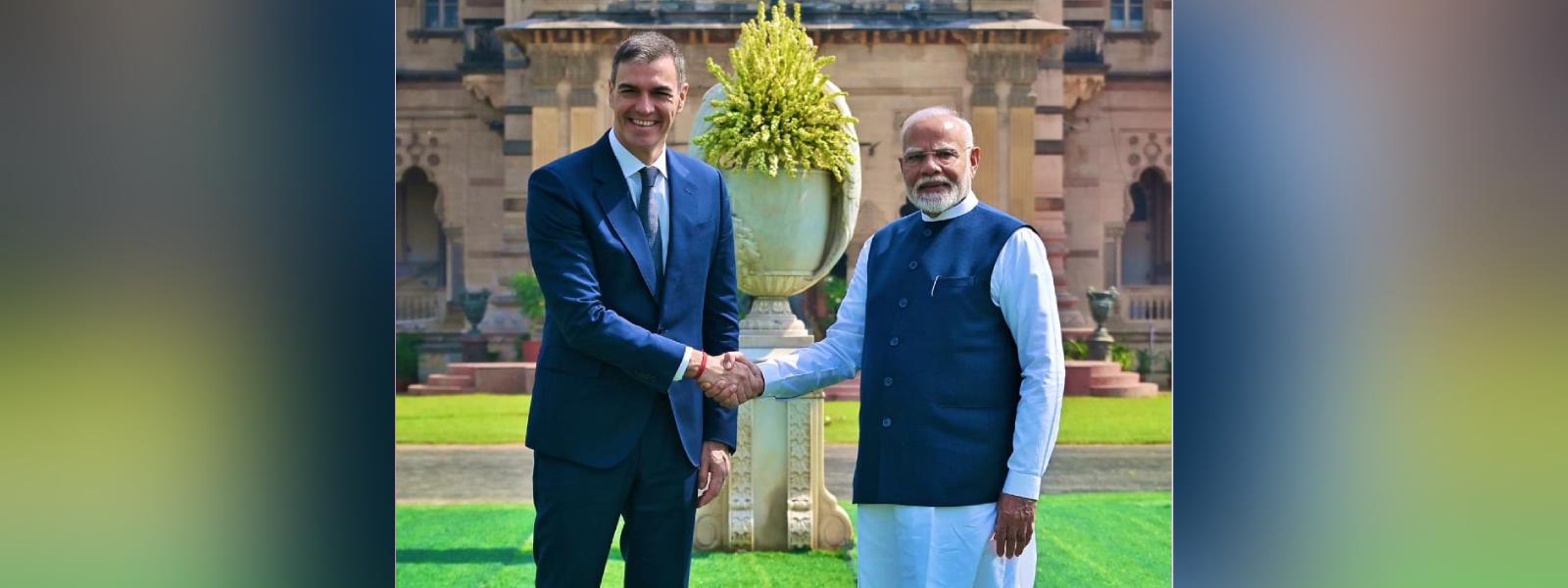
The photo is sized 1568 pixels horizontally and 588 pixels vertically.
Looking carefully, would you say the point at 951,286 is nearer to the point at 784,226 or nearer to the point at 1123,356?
the point at 784,226

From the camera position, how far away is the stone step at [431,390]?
48.3 ft

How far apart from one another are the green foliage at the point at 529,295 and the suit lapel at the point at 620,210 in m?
12.5

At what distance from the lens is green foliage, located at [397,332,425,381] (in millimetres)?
16000

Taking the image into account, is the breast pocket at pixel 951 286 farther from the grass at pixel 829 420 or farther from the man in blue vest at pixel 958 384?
the grass at pixel 829 420

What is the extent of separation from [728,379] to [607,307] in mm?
333

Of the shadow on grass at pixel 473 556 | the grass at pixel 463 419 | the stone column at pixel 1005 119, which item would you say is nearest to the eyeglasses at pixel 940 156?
the shadow on grass at pixel 473 556

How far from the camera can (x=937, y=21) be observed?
15.0 meters

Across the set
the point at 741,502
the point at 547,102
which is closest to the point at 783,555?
the point at 741,502

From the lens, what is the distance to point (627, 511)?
2838 millimetres

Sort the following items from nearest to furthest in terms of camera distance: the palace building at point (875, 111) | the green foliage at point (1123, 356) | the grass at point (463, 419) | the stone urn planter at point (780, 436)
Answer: the stone urn planter at point (780, 436)
the grass at point (463, 419)
the palace building at point (875, 111)
the green foliage at point (1123, 356)
